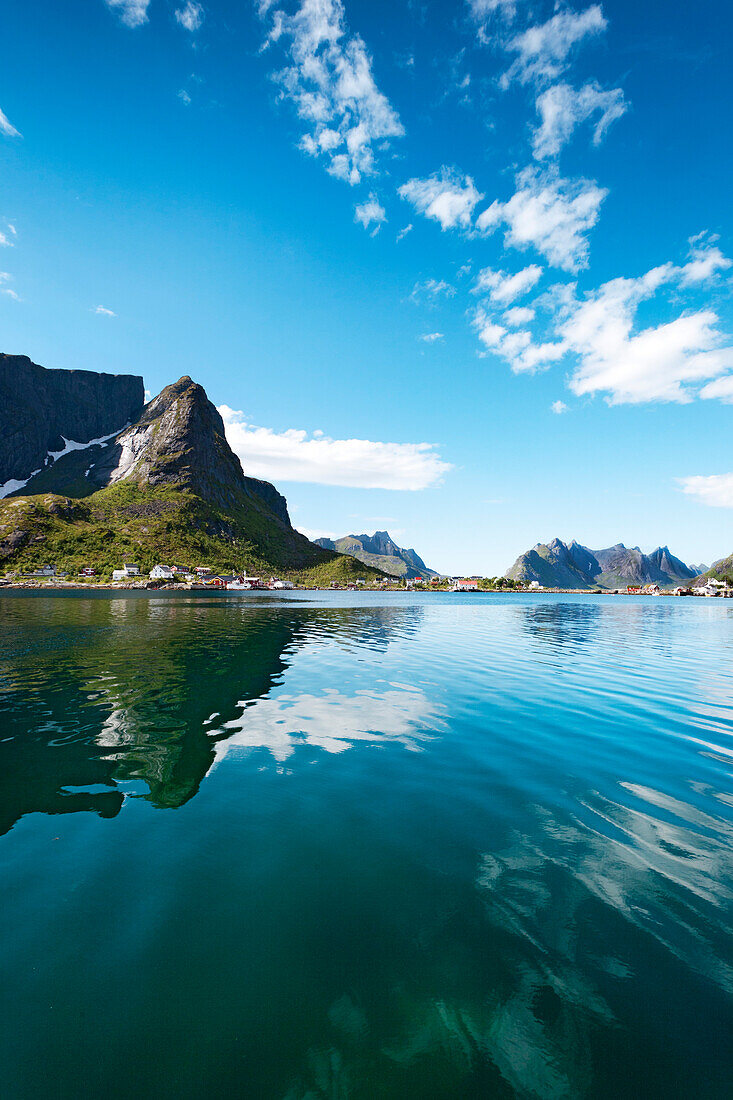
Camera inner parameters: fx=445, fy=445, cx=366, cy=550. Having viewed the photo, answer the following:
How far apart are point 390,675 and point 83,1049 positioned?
25.6 m

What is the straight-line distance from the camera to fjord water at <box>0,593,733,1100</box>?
18.4 ft

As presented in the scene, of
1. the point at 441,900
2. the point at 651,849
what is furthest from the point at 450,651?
the point at 441,900

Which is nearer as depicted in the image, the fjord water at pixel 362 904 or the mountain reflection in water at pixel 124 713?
the fjord water at pixel 362 904

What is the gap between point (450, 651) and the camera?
43.0 m

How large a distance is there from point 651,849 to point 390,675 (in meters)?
20.6

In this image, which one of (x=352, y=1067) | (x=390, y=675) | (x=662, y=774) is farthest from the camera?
(x=390, y=675)

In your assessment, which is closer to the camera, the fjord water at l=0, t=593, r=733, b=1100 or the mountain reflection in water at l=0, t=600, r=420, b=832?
the fjord water at l=0, t=593, r=733, b=1100

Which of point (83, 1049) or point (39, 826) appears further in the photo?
point (39, 826)

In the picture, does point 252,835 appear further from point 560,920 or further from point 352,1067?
point 560,920

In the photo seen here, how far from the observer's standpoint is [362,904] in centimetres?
862

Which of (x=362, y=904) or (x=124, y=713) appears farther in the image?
(x=124, y=713)

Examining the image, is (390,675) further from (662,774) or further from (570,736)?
(662,774)

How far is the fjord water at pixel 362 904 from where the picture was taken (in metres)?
5.61

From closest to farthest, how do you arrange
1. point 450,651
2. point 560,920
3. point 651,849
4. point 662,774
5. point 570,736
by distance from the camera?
point 560,920, point 651,849, point 662,774, point 570,736, point 450,651
